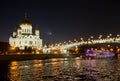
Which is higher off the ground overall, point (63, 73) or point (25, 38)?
point (25, 38)

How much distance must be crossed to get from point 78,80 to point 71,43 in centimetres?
10768

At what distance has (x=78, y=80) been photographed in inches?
1256

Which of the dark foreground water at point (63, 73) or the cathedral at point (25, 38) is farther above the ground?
the cathedral at point (25, 38)

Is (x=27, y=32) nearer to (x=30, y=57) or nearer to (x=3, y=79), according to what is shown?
(x=30, y=57)

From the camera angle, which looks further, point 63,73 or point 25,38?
point 25,38

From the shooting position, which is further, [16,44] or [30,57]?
[16,44]

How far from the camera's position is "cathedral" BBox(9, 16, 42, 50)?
134m

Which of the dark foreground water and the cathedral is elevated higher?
the cathedral

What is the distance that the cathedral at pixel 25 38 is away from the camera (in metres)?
134

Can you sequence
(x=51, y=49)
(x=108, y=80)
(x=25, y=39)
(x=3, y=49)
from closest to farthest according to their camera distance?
(x=108, y=80) < (x=3, y=49) < (x=25, y=39) < (x=51, y=49)

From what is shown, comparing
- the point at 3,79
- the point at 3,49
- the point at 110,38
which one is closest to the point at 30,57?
the point at 3,49

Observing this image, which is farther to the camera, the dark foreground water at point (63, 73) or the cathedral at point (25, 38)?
the cathedral at point (25, 38)

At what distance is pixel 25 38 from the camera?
5246 inches

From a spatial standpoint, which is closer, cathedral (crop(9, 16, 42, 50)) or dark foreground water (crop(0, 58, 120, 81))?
dark foreground water (crop(0, 58, 120, 81))
